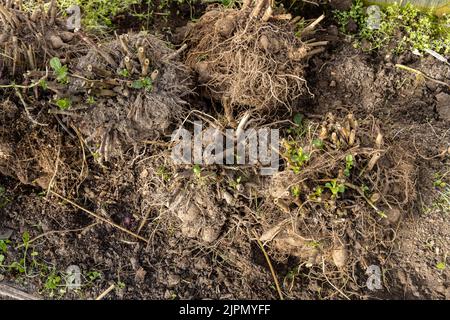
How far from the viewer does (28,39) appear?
222 cm

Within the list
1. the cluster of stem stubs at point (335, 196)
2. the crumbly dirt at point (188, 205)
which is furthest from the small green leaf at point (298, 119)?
the cluster of stem stubs at point (335, 196)

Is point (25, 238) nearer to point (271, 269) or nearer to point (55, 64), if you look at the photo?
point (55, 64)

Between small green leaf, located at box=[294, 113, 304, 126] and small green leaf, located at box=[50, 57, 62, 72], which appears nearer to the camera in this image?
small green leaf, located at box=[50, 57, 62, 72]

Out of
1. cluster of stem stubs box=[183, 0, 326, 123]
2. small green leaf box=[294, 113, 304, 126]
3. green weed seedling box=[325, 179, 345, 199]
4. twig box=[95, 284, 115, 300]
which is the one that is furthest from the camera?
small green leaf box=[294, 113, 304, 126]

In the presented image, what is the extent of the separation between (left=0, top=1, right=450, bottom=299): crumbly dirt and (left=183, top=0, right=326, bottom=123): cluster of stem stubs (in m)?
0.06

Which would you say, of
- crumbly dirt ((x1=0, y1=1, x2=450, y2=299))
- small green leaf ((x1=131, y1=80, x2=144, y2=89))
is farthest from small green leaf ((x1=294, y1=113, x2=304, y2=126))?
small green leaf ((x1=131, y1=80, x2=144, y2=89))

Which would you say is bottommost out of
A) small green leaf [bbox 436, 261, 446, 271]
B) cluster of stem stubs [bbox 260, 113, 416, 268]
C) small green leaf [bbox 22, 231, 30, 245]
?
small green leaf [bbox 22, 231, 30, 245]

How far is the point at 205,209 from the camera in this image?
2250mm

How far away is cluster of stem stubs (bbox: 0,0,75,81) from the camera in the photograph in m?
2.16

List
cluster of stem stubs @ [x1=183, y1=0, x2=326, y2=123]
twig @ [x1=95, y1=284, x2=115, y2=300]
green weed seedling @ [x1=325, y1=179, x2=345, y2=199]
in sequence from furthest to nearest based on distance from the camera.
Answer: cluster of stem stubs @ [x1=183, y1=0, x2=326, y2=123] < twig @ [x1=95, y1=284, x2=115, y2=300] < green weed seedling @ [x1=325, y1=179, x2=345, y2=199]

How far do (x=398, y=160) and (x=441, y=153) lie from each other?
0.30m

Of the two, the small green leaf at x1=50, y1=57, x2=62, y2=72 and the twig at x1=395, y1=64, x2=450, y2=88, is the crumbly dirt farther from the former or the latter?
the twig at x1=395, y1=64, x2=450, y2=88

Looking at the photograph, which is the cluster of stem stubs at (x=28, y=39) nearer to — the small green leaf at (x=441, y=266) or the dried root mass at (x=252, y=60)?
the dried root mass at (x=252, y=60)

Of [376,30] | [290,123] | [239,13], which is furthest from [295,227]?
[376,30]
